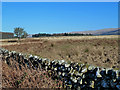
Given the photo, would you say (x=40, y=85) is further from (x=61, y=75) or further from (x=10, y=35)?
(x=10, y=35)

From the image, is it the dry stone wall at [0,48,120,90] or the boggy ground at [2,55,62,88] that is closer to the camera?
the dry stone wall at [0,48,120,90]

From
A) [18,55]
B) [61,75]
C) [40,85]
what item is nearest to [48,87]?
[40,85]

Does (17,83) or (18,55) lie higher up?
(18,55)

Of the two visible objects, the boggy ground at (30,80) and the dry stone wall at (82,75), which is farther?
the boggy ground at (30,80)

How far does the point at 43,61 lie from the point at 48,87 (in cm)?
218

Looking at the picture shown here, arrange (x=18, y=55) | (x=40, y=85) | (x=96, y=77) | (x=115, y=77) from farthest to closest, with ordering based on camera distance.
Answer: (x=18, y=55), (x=40, y=85), (x=96, y=77), (x=115, y=77)

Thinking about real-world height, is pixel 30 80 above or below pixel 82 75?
below

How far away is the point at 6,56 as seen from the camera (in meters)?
13.4

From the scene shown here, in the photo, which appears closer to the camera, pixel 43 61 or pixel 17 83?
pixel 17 83

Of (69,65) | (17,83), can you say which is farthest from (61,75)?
(17,83)

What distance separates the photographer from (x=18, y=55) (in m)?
11.3

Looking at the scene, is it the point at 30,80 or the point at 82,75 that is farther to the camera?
the point at 30,80

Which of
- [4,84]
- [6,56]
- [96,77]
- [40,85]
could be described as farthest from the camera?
[6,56]

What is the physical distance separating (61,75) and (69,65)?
2.53ft
